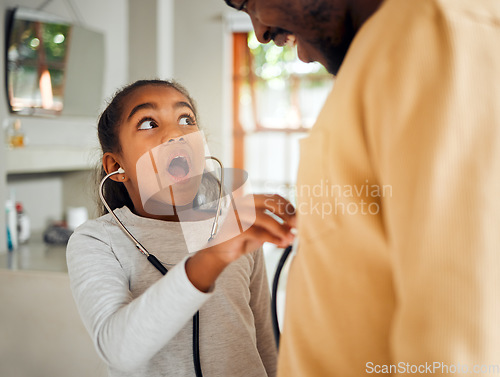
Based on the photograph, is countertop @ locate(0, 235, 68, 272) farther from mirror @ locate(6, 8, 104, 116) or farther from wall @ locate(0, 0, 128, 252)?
mirror @ locate(6, 8, 104, 116)

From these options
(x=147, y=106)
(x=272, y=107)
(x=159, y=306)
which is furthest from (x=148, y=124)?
(x=272, y=107)

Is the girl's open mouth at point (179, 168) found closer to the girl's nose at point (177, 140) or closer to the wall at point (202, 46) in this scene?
the girl's nose at point (177, 140)

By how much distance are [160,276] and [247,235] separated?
0.33 metres

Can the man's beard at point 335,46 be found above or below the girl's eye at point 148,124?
above

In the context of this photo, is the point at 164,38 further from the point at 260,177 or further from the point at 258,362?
the point at 258,362

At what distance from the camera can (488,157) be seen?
0.30 m

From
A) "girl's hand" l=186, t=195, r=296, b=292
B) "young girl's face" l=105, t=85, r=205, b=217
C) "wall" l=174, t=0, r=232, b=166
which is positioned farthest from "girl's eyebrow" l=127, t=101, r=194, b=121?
"wall" l=174, t=0, r=232, b=166

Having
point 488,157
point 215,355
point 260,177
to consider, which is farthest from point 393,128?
point 260,177

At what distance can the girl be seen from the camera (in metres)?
0.57

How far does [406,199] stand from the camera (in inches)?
12.5

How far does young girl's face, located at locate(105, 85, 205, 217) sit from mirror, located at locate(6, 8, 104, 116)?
1.58 meters

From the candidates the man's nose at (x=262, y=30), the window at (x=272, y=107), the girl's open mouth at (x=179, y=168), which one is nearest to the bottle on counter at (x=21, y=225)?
the girl's open mouth at (x=179, y=168)

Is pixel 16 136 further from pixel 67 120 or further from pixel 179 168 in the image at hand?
pixel 179 168

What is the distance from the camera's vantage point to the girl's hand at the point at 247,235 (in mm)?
534
